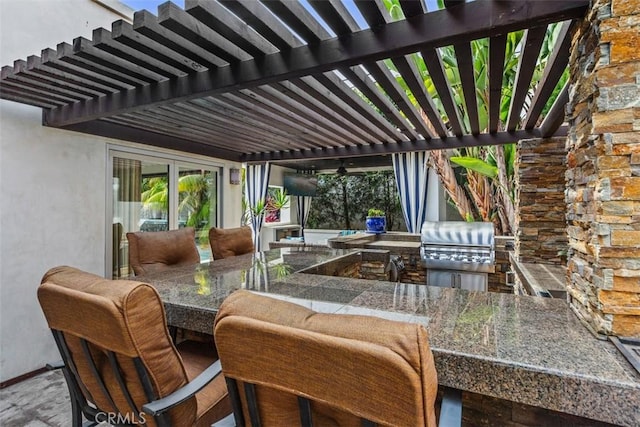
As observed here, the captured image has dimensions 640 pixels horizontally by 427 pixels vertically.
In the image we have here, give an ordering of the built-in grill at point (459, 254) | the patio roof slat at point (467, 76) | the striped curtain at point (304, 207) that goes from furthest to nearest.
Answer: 1. the striped curtain at point (304, 207)
2. the built-in grill at point (459, 254)
3. the patio roof slat at point (467, 76)

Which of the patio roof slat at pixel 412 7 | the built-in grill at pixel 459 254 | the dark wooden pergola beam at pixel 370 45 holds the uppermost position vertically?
the patio roof slat at pixel 412 7

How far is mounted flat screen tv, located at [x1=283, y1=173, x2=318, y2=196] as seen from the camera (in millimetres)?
9117

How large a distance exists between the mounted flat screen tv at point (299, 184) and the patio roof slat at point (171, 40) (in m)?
6.89

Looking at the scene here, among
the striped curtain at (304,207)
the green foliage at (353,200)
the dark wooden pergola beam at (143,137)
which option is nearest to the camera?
the dark wooden pergola beam at (143,137)

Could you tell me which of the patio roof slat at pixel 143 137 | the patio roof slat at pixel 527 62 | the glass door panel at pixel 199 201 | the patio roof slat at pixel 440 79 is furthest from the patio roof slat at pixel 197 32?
the glass door panel at pixel 199 201

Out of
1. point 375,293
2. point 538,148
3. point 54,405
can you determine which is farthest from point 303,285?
point 538,148

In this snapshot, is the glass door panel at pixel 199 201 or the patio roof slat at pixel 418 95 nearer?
the patio roof slat at pixel 418 95

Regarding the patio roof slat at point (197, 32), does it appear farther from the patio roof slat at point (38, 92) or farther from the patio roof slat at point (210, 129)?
the patio roof slat at point (38, 92)

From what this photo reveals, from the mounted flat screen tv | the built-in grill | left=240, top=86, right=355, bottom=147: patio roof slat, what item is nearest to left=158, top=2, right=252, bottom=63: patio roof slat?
left=240, top=86, right=355, bottom=147: patio roof slat

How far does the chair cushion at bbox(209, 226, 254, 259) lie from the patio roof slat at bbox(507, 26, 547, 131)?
3024mm

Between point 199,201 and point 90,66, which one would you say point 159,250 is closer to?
point 90,66

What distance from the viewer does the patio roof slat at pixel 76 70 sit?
2.17 metres

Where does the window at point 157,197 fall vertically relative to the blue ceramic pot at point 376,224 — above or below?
above

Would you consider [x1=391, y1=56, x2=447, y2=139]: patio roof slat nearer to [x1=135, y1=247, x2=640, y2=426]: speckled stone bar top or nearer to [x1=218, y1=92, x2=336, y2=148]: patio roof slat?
[x1=218, y1=92, x2=336, y2=148]: patio roof slat
